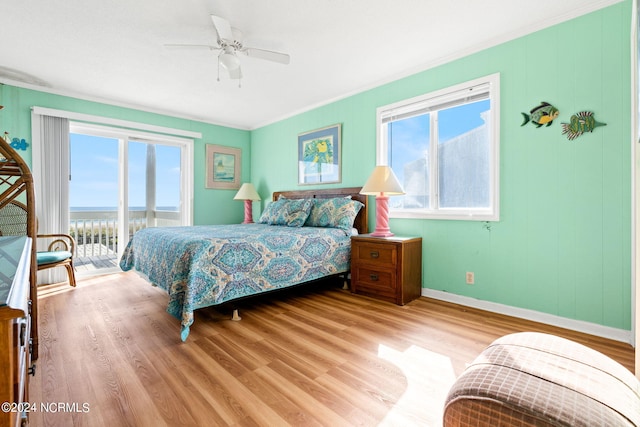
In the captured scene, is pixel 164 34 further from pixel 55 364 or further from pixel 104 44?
pixel 55 364

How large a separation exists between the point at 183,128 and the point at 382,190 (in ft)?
12.0

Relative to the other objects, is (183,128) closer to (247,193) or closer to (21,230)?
(247,193)

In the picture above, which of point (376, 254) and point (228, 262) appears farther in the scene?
point (376, 254)

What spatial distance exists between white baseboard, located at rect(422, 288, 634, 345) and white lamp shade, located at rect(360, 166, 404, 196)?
114 centimetres

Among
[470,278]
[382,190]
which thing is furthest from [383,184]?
[470,278]

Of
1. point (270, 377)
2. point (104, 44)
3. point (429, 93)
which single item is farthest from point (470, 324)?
point (104, 44)

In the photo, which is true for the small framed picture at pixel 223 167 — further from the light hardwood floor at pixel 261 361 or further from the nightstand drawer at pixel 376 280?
the nightstand drawer at pixel 376 280

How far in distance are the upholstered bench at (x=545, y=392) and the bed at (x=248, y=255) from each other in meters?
1.85

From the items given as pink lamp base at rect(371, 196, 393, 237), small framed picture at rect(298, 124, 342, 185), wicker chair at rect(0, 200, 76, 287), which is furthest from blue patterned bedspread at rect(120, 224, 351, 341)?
small framed picture at rect(298, 124, 342, 185)

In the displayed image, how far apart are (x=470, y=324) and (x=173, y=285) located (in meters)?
2.40

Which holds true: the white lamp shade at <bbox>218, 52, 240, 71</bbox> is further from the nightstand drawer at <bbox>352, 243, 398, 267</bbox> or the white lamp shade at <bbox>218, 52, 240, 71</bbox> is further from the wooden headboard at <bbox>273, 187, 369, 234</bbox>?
the nightstand drawer at <bbox>352, 243, 398, 267</bbox>

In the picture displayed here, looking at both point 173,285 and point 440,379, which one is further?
point 173,285

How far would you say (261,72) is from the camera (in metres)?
3.36

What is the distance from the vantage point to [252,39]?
2.70 meters
